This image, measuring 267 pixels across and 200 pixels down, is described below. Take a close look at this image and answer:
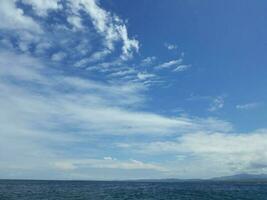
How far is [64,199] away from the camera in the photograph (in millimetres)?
85875

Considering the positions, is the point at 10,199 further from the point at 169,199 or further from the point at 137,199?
the point at 169,199

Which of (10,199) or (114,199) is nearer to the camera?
(10,199)

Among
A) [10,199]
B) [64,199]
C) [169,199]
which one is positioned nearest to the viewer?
[10,199]

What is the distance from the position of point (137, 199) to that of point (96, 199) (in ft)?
33.5

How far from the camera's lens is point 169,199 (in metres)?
92.5

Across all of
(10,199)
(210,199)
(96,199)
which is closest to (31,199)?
(10,199)

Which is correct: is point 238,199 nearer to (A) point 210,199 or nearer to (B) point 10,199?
(A) point 210,199

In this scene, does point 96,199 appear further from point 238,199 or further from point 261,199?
point 261,199

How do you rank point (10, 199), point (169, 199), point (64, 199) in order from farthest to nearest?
point (169, 199), point (64, 199), point (10, 199)

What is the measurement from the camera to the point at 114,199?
3474 inches

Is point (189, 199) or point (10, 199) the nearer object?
point (10, 199)

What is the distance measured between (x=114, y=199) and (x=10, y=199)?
24653mm

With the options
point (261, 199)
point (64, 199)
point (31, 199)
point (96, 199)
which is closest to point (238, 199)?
point (261, 199)

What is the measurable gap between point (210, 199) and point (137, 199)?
20.6 m
